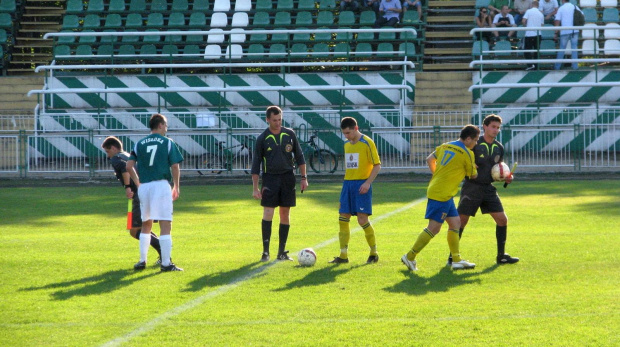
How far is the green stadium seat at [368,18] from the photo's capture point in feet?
97.0

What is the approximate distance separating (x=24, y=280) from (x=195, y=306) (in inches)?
99.5

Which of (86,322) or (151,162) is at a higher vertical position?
(151,162)

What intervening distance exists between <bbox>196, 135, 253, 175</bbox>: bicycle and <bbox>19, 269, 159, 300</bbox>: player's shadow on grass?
14190 mm

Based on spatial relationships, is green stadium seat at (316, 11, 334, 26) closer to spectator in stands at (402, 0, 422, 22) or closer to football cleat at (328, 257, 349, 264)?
spectator in stands at (402, 0, 422, 22)

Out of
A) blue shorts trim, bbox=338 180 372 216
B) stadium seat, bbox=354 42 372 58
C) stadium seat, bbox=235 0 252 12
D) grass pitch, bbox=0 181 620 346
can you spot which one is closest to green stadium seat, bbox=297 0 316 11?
stadium seat, bbox=235 0 252 12

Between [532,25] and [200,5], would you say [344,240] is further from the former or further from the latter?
[200,5]

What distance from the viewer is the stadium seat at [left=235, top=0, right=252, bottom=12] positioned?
30.8m

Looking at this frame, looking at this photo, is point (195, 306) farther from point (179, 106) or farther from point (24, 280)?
point (179, 106)

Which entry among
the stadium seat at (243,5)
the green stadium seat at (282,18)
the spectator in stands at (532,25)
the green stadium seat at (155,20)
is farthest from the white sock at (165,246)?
the stadium seat at (243,5)

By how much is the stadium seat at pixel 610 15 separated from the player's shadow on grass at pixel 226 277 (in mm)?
21984

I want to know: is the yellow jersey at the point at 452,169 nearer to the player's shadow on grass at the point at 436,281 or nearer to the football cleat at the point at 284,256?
the player's shadow on grass at the point at 436,281

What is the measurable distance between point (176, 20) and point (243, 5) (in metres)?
2.45

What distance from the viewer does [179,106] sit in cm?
2769

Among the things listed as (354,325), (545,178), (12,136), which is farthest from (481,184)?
(12,136)
